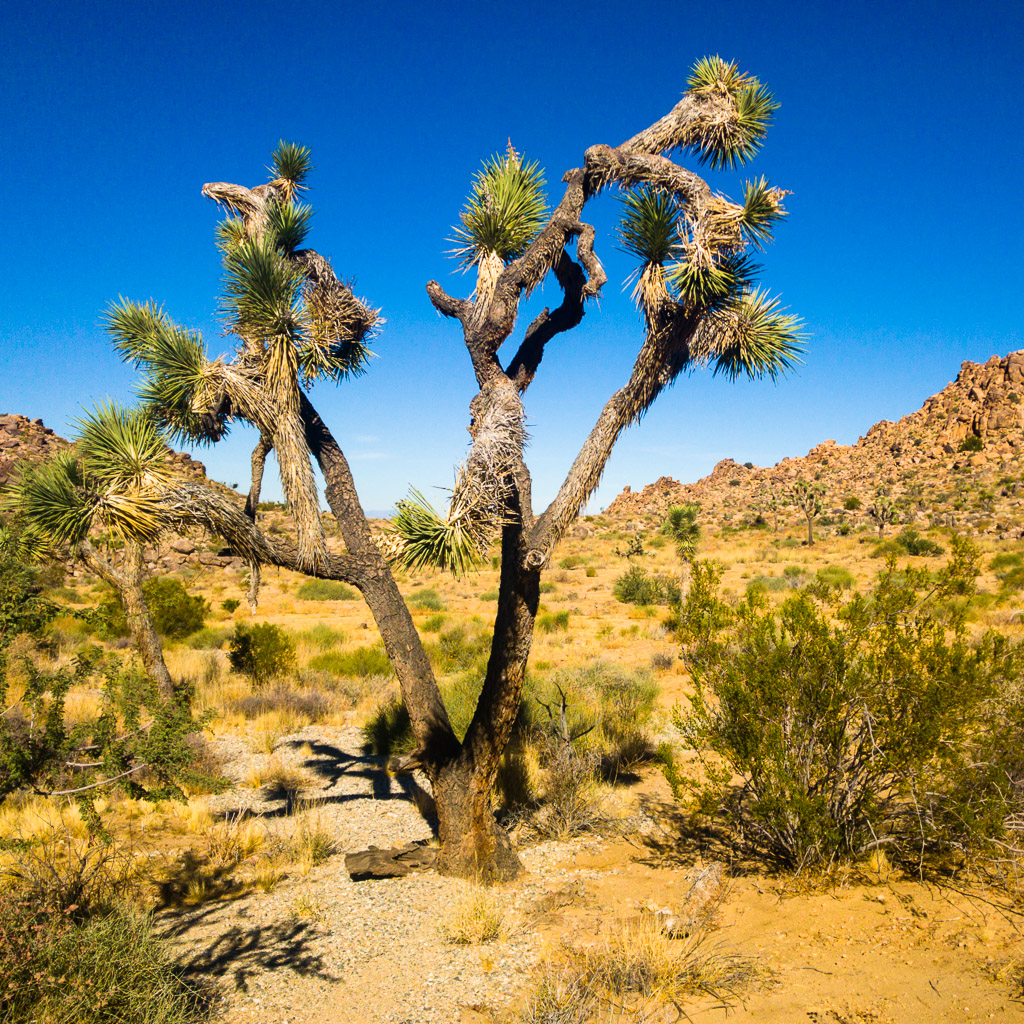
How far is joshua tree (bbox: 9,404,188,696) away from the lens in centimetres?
492

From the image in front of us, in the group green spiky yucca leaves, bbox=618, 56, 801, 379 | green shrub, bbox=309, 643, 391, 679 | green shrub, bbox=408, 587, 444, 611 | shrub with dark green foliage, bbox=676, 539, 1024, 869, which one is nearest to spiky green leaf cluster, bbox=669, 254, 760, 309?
green spiky yucca leaves, bbox=618, 56, 801, 379

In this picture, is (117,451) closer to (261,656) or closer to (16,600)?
(16,600)

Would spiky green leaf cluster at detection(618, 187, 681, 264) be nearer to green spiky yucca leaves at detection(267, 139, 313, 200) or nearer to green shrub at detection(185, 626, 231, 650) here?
green spiky yucca leaves at detection(267, 139, 313, 200)

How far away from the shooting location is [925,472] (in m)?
52.2

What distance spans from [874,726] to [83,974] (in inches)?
205

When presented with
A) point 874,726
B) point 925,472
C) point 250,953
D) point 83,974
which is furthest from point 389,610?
point 925,472

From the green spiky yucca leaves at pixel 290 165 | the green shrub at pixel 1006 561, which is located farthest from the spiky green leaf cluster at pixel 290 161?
the green shrub at pixel 1006 561

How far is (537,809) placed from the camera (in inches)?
284

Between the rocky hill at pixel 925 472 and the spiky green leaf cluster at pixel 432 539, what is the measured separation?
31.0m

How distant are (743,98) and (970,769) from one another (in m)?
5.81

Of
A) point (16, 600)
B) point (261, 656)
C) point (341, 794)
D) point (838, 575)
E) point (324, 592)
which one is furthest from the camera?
point (324, 592)

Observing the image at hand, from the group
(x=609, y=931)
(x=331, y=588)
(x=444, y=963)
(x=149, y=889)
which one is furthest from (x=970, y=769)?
(x=331, y=588)

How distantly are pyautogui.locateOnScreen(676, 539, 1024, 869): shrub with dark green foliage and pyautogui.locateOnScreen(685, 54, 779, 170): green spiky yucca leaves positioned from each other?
12.8 ft

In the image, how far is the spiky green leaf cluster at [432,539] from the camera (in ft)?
15.0
